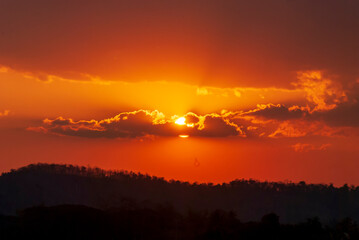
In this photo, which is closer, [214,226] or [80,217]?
[214,226]

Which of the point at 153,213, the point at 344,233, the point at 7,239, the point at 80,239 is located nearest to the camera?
the point at 344,233

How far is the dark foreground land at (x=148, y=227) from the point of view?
462 feet

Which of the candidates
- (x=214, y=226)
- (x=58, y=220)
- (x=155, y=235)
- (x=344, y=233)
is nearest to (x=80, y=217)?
(x=58, y=220)

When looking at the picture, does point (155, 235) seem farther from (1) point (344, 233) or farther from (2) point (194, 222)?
(1) point (344, 233)

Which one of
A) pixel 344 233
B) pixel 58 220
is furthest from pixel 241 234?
pixel 58 220

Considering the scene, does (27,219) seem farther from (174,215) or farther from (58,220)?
(174,215)

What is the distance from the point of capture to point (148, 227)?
16812 centimetres

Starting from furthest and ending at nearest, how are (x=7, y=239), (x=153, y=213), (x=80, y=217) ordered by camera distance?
(x=153, y=213), (x=80, y=217), (x=7, y=239)

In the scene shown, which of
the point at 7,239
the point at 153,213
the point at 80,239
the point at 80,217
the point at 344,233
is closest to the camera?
the point at 344,233

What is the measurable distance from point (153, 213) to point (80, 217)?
1053 inches

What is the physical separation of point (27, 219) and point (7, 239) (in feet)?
47.6

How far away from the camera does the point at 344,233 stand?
Answer: 136 metres

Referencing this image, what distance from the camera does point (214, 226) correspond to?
6009 inches

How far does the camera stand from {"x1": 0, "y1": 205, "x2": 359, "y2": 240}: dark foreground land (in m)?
141
